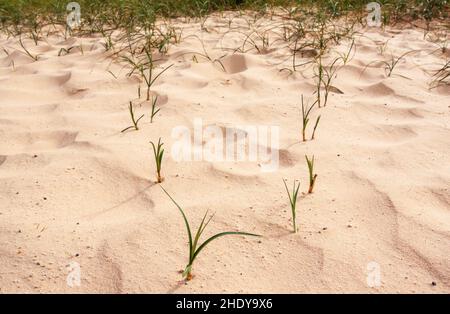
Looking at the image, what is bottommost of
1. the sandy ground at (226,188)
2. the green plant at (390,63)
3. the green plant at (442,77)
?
the sandy ground at (226,188)

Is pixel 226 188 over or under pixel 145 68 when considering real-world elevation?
under

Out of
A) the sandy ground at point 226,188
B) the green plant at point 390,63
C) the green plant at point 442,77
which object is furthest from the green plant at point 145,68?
the green plant at point 442,77

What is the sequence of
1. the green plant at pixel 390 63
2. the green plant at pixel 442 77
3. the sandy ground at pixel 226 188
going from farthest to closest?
1. the green plant at pixel 390 63
2. the green plant at pixel 442 77
3. the sandy ground at pixel 226 188

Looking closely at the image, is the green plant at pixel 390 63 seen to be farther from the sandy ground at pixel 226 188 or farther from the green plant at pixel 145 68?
the green plant at pixel 145 68

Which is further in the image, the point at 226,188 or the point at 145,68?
the point at 145,68

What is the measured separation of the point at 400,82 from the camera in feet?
9.09

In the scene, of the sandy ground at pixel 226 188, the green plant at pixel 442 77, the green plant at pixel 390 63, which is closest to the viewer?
the sandy ground at pixel 226 188

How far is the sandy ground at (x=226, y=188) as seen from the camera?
135cm

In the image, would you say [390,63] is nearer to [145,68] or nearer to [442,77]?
[442,77]

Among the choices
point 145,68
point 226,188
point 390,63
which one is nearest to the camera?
point 226,188

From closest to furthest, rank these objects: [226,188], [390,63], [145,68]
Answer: [226,188] → [145,68] → [390,63]

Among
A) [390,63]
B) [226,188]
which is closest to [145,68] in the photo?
[226,188]

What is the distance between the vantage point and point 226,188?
1741 millimetres
